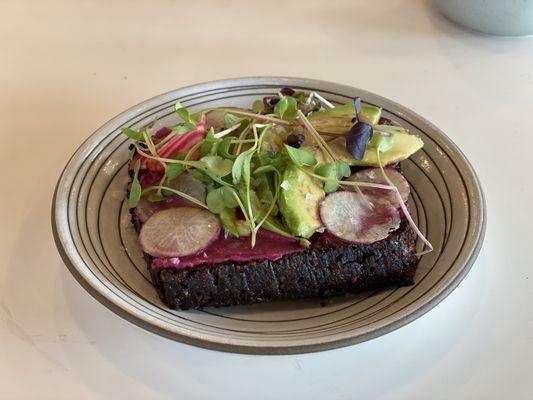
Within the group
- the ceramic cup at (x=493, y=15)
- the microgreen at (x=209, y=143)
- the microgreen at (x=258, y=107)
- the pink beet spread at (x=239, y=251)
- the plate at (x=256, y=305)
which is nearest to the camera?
the plate at (x=256, y=305)

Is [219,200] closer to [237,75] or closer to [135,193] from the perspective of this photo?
[135,193]

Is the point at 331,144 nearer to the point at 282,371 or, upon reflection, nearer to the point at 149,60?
the point at 282,371

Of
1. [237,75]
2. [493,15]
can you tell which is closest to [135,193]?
[237,75]

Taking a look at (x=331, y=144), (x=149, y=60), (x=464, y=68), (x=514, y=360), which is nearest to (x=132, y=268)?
(x=331, y=144)

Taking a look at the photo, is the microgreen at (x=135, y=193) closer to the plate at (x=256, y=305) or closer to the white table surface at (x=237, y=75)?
the plate at (x=256, y=305)

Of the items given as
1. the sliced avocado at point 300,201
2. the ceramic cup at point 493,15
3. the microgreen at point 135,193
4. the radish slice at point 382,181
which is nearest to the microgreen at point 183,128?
the microgreen at point 135,193

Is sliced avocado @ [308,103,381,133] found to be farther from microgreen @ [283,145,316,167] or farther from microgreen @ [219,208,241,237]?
microgreen @ [219,208,241,237]

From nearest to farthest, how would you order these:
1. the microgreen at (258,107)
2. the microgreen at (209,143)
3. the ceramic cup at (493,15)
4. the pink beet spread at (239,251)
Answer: the pink beet spread at (239,251)
the microgreen at (209,143)
the microgreen at (258,107)
the ceramic cup at (493,15)
